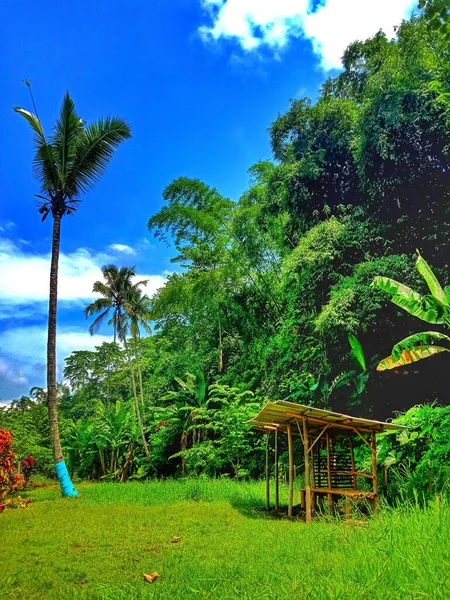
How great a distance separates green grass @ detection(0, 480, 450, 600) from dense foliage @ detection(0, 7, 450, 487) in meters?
3.86

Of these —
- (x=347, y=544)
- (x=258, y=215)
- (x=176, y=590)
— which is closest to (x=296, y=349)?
(x=258, y=215)

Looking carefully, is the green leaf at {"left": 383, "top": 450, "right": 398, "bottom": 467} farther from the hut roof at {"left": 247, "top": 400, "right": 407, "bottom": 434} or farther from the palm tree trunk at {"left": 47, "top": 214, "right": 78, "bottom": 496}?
the palm tree trunk at {"left": 47, "top": 214, "right": 78, "bottom": 496}

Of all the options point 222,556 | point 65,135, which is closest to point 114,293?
point 65,135

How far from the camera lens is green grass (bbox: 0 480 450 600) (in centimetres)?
309

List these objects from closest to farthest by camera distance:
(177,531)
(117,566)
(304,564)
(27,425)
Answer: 1. (304,564)
2. (117,566)
3. (177,531)
4. (27,425)

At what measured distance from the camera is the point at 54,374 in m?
11.3

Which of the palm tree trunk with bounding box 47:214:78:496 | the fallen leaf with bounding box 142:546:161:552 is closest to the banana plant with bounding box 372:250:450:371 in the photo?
the fallen leaf with bounding box 142:546:161:552

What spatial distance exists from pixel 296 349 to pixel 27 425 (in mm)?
10721

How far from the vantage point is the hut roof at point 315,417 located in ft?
24.2

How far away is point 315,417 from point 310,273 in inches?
245

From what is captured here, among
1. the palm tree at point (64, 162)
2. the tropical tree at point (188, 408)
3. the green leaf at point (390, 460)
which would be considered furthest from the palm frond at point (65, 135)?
the green leaf at point (390, 460)

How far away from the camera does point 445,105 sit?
11227mm

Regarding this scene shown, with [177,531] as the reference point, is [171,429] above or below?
above

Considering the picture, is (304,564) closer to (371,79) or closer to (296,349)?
(296,349)
